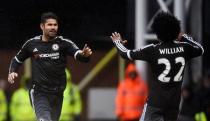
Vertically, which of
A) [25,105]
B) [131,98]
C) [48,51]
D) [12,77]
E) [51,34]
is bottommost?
[25,105]

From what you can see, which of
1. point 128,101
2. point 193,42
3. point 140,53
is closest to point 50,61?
point 140,53

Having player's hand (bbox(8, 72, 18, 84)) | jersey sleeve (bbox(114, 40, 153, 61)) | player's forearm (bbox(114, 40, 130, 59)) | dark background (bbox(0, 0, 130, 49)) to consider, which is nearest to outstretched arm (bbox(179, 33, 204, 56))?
jersey sleeve (bbox(114, 40, 153, 61))

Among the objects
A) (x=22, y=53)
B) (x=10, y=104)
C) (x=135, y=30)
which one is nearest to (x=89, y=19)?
(x=135, y=30)

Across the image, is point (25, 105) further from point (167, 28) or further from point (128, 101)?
point (167, 28)

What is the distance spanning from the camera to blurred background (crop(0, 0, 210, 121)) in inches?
527

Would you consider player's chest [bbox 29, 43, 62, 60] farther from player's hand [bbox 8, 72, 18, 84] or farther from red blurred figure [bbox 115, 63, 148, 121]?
red blurred figure [bbox 115, 63, 148, 121]

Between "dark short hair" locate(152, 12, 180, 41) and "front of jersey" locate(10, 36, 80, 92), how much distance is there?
1.06 metres

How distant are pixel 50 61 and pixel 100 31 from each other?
634 centimetres

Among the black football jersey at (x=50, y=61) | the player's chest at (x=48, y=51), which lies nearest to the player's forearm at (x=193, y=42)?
the black football jersey at (x=50, y=61)

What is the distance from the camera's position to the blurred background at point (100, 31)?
527 inches

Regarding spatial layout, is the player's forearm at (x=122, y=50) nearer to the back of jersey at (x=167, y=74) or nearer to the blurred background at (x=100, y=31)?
the back of jersey at (x=167, y=74)

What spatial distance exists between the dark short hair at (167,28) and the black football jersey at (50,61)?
1.05m

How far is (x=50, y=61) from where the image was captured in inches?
399

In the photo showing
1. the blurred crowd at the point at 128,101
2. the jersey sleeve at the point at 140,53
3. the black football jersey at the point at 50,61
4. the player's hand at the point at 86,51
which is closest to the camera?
the jersey sleeve at the point at 140,53
